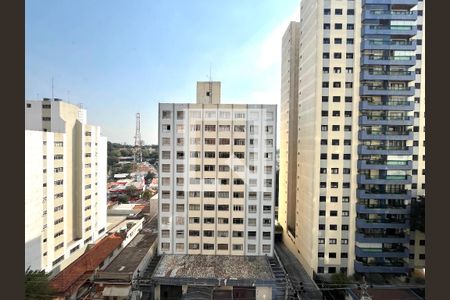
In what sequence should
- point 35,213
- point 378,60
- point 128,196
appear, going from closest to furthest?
point 35,213, point 378,60, point 128,196

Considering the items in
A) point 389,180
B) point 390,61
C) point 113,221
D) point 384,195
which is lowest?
point 113,221

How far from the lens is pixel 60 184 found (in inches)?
258

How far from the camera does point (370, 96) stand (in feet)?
21.7

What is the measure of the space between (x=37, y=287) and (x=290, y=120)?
807 cm

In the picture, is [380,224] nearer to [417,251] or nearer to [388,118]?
[417,251]

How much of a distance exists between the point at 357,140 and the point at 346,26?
9.29 feet

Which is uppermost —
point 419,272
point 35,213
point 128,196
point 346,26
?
point 346,26

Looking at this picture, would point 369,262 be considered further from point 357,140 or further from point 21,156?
point 21,156

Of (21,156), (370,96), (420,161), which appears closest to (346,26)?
(370,96)

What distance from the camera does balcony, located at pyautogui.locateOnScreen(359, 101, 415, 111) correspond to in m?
6.43

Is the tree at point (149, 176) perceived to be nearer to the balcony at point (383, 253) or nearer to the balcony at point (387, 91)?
the balcony at point (383, 253)

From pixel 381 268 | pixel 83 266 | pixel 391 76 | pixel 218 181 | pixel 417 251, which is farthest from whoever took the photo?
pixel 218 181

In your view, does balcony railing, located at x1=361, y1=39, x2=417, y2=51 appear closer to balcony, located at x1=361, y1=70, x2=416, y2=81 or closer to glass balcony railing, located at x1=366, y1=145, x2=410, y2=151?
balcony, located at x1=361, y1=70, x2=416, y2=81

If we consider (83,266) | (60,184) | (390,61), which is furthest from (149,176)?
(390,61)
